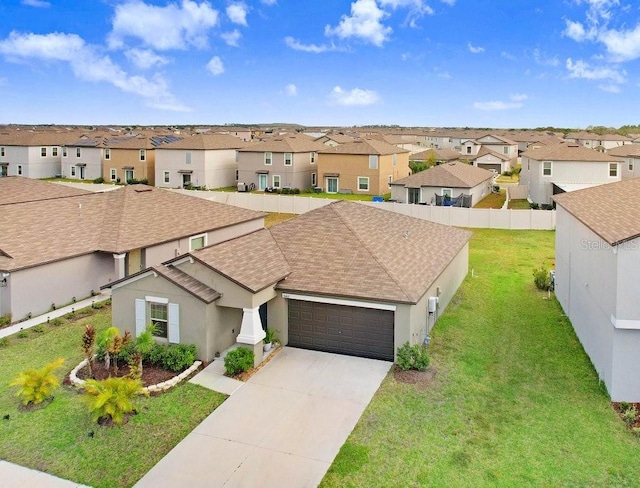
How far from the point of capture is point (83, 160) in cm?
7031

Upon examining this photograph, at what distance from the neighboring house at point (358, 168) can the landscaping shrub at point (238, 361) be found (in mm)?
42325

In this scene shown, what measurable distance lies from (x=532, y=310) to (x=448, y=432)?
11182mm

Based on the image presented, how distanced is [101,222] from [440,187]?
29029 mm

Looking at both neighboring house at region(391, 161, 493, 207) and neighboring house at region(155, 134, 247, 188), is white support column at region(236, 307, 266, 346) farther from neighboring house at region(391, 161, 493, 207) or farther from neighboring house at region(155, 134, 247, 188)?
neighboring house at region(155, 134, 247, 188)

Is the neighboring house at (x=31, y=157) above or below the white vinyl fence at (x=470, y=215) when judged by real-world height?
above

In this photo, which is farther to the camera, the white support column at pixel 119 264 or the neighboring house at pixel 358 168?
the neighboring house at pixel 358 168

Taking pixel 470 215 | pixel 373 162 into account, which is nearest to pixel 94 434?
pixel 470 215

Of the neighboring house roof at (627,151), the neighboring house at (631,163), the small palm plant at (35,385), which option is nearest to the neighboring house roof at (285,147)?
the neighboring house at (631,163)

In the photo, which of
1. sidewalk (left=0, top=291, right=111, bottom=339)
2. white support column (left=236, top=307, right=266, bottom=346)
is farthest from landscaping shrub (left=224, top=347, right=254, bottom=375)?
sidewalk (left=0, top=291, right=111, bottom=339)

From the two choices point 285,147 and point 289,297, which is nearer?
point 289,297

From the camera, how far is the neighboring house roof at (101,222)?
77.1ft

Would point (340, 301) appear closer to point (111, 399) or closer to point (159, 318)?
point (159, 318)

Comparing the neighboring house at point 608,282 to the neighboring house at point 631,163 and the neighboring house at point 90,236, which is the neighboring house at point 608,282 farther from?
the neighboring house at point 631,163

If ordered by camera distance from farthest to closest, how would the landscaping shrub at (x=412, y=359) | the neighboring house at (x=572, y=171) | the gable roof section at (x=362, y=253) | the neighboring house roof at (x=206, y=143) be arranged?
the neighboring house roof at (x=206, y=143) → the neighboring house at (x=572, y=171) → the gable roof section at (x=362, y=253) → the landscaping shrub at (x=412, y=359)
